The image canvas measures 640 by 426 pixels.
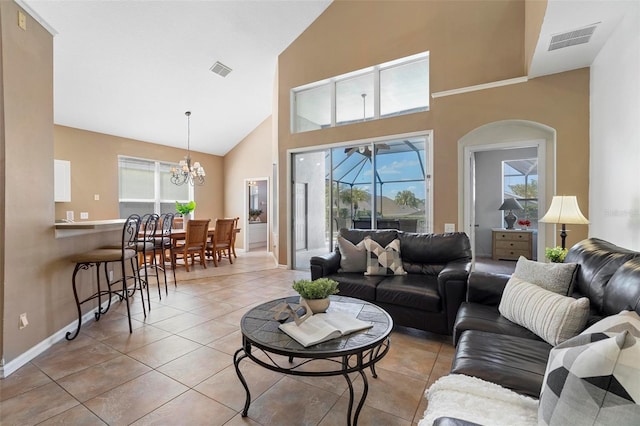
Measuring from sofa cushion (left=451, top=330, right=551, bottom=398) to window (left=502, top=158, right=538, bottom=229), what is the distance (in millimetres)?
5823

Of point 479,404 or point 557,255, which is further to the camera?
point 557,255

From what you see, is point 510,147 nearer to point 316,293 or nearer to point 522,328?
point 522,328

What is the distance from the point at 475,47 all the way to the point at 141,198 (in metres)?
7.59

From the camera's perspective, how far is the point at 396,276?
3.17 metres

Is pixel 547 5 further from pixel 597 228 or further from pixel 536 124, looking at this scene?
pixel 597 228

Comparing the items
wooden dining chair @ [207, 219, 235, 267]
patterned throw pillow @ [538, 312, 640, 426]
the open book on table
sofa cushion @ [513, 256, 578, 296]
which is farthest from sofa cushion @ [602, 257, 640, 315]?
wooden dining chair @ [207, 219, 235, 267]

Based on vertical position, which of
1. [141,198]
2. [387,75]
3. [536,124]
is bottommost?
[141,198]

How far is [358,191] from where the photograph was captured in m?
5.21

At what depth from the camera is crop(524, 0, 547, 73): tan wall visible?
2.73 m

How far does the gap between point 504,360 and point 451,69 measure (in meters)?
4.09

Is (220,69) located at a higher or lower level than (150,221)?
higher

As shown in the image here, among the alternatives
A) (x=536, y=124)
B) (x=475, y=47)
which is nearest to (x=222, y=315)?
(x=536, y=124)

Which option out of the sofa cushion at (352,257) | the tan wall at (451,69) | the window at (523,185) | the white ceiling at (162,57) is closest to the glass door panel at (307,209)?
the tan wall at (451,69)

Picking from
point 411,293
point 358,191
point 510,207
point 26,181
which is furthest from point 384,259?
point 510,207
